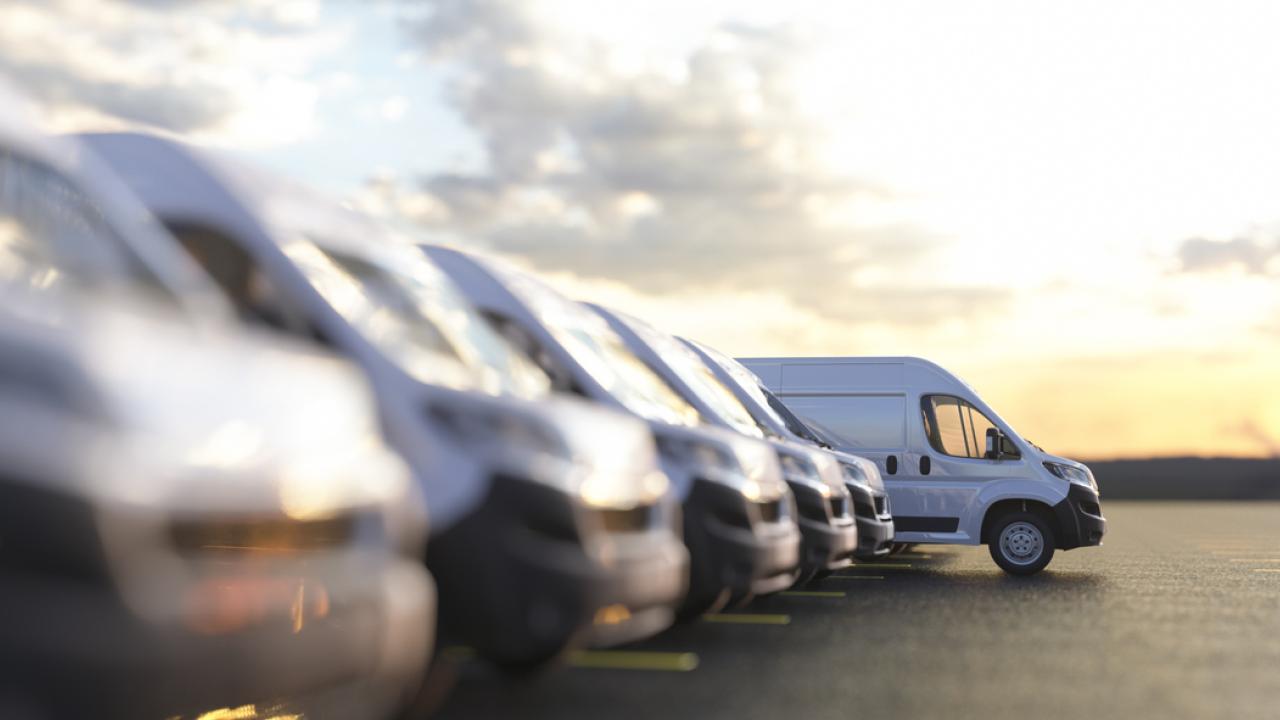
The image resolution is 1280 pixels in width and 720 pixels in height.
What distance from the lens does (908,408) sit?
16.8m

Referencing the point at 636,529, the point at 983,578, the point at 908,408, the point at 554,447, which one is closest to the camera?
the point at 554,447

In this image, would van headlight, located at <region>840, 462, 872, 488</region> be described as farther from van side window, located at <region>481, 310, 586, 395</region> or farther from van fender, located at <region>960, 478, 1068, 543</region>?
van side window, located at <region>481, 310, 586, 395</region>

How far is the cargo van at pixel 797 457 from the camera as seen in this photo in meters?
10.1

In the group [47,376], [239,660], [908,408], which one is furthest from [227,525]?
[908,408]

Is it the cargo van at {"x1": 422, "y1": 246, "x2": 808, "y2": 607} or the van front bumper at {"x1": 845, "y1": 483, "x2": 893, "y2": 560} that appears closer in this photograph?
the cargo van at {"x1": 422, "y1": 246, "x2": 808, "y2": 607}

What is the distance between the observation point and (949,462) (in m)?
16.3

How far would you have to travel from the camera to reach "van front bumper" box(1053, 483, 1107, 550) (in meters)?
15.7

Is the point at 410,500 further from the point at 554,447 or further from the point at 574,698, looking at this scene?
the point at 574,698

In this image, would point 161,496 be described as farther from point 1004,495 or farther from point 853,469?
point 1004,495

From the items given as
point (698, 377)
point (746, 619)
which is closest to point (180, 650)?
point (746, 619)

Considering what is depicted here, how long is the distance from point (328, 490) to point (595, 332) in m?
5.09

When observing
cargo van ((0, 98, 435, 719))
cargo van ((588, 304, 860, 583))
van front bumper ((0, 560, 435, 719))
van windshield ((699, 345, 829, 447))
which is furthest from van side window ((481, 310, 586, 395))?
van windshield ((699, 345, 829, 447))

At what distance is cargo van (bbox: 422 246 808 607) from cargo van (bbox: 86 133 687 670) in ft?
3.72

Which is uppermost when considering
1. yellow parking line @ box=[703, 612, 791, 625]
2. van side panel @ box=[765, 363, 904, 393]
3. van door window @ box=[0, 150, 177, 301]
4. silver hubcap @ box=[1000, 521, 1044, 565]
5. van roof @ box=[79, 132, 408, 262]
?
van side panel @ box=[765, 363, 904, 393]
